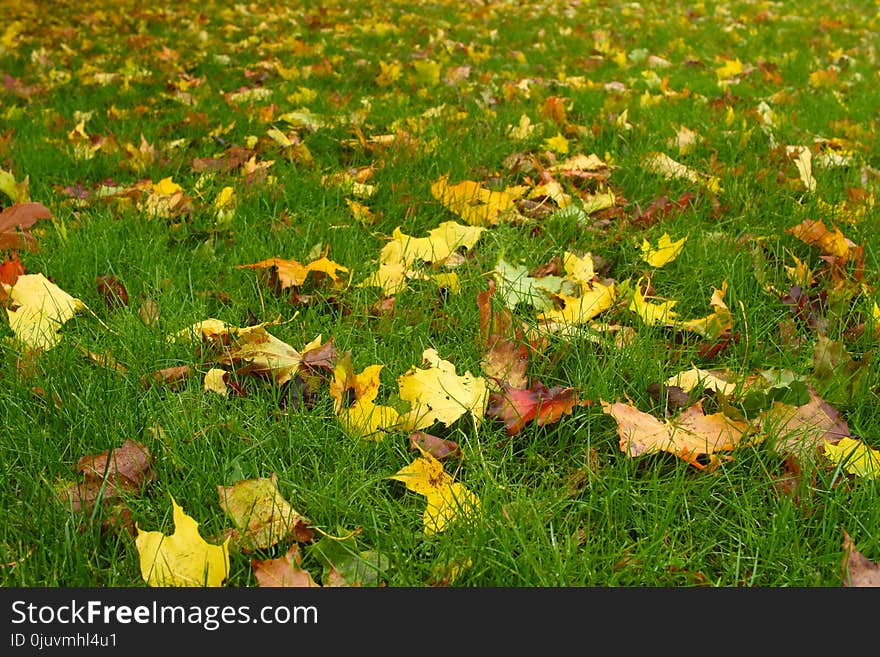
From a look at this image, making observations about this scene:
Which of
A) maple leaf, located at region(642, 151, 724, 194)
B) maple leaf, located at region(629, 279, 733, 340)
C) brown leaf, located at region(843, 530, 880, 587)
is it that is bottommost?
brown leaf, located at region(843, 530, 880, 587)

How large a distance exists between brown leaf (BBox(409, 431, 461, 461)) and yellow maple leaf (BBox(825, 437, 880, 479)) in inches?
25.9

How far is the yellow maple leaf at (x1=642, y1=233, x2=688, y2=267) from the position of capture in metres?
2.05

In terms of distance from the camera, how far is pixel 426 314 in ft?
5.96

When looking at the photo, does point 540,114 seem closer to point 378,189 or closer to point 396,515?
point 378,189

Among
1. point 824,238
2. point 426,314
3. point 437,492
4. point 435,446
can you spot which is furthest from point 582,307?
point 824,238

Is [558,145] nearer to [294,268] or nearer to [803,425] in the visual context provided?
[294,268]

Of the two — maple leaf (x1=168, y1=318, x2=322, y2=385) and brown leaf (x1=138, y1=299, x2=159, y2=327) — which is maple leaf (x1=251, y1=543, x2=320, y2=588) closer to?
maple leaf (x1=168, y1=318, x2=322, y2=385)

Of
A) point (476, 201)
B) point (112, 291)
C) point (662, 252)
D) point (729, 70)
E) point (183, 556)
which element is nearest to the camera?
point (183, 556)

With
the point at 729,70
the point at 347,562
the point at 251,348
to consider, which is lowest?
the point at 347,562

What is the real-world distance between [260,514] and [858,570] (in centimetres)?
92

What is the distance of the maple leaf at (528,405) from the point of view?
146cm

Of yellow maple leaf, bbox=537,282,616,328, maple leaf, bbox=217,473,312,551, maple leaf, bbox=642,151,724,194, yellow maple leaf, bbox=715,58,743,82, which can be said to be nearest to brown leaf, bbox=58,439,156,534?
maple leaf, bbox=217,473,312,551

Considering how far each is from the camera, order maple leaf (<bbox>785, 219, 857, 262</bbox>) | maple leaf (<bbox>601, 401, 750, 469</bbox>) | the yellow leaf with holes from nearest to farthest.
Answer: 1. maple leaf (<bbox>601, 401, 750, 469</bbox>)
2. maple leaf (<bbox>785, 219, 857, 262</bbox>)
3. the yellow leaf with holes

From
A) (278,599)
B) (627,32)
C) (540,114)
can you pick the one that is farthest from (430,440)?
(627,32)
